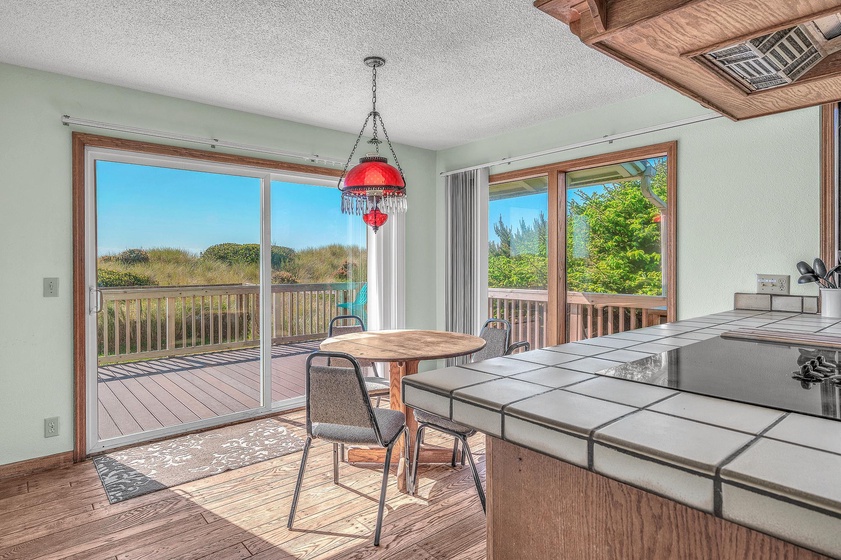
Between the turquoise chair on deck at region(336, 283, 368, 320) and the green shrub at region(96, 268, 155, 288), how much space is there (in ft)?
5.43

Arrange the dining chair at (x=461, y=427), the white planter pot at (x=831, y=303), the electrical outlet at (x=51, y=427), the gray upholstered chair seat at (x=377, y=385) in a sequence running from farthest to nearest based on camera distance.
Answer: the gray upholstered chair seat at (x=377, y=385)
the electrical outlet at (x=51, y=427)
the dining chair at (x=461, y=427)
the white planter pot at (x=831, y=303)

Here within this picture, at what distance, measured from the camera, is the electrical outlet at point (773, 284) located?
262 centimetres

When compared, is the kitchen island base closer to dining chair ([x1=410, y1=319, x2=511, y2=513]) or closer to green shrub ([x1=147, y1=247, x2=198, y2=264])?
dining chair ([x1=410, y1=319, x2=511, y2=513])

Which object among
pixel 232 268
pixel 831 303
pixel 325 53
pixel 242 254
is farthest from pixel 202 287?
pixel 831 303

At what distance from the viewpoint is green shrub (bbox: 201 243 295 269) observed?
372 cm

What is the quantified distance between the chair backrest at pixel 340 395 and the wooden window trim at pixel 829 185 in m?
2.54

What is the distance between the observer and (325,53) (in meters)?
2.63

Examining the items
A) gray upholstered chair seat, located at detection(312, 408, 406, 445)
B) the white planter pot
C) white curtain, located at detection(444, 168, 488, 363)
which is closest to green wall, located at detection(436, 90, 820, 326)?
the white planter pot

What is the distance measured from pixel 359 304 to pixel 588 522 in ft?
12.5

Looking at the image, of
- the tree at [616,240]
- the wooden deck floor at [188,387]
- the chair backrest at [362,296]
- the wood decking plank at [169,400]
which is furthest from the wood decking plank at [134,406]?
the tree at [616,240]

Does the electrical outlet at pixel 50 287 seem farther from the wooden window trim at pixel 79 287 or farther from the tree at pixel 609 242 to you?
the tree at pixel 609 242

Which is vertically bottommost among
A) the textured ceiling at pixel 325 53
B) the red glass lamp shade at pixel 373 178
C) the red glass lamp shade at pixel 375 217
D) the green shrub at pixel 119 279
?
the green shrub at pixel 119 279

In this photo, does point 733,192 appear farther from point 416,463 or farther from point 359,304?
point 359,304

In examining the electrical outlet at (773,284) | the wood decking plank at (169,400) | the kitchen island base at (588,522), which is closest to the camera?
the kitchen island base at (588,522)
